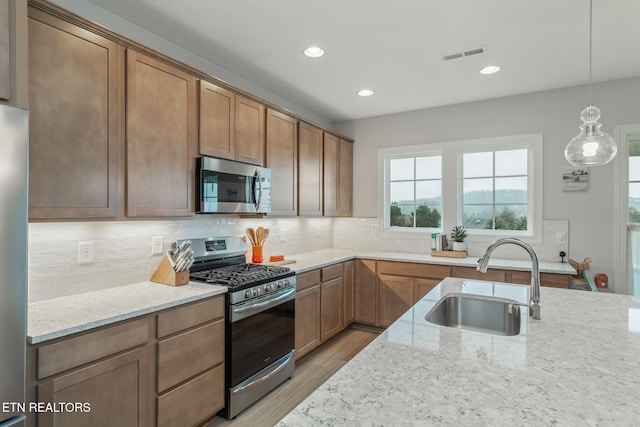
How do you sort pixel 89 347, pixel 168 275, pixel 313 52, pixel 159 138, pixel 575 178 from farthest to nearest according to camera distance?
pixel 575 178 → pixel 313 52 → pixel 168 275 → pixel 159 138 → pixel 89 347

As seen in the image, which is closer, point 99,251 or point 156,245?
point 99,251

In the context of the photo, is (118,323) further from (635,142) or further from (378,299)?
(635,142)

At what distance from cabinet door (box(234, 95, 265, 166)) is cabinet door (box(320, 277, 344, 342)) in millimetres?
1392

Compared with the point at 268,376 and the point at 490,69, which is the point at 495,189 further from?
the point at 268,376

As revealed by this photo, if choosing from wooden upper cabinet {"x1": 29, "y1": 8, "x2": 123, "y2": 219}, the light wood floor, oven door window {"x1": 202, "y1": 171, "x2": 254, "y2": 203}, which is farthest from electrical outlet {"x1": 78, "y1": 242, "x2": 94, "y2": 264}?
the light wood floor

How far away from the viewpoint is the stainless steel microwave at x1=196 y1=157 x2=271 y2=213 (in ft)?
7.61

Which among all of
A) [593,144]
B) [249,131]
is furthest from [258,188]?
[593,144]

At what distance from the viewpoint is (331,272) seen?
3393 mm

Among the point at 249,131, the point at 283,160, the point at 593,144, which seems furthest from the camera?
the point at 283,160

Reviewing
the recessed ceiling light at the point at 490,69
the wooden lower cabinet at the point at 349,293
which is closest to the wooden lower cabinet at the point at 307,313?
the wooden lower cabinet at the point at 349,293

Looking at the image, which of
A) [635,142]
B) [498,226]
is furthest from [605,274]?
[635,142]

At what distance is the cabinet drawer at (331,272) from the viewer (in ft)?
10.7

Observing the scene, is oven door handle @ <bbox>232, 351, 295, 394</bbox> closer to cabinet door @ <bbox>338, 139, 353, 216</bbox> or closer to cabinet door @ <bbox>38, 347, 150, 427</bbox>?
cabinet door @ <bbox>38, 347, 150, 427</bbox>

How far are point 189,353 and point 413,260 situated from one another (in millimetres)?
2373
